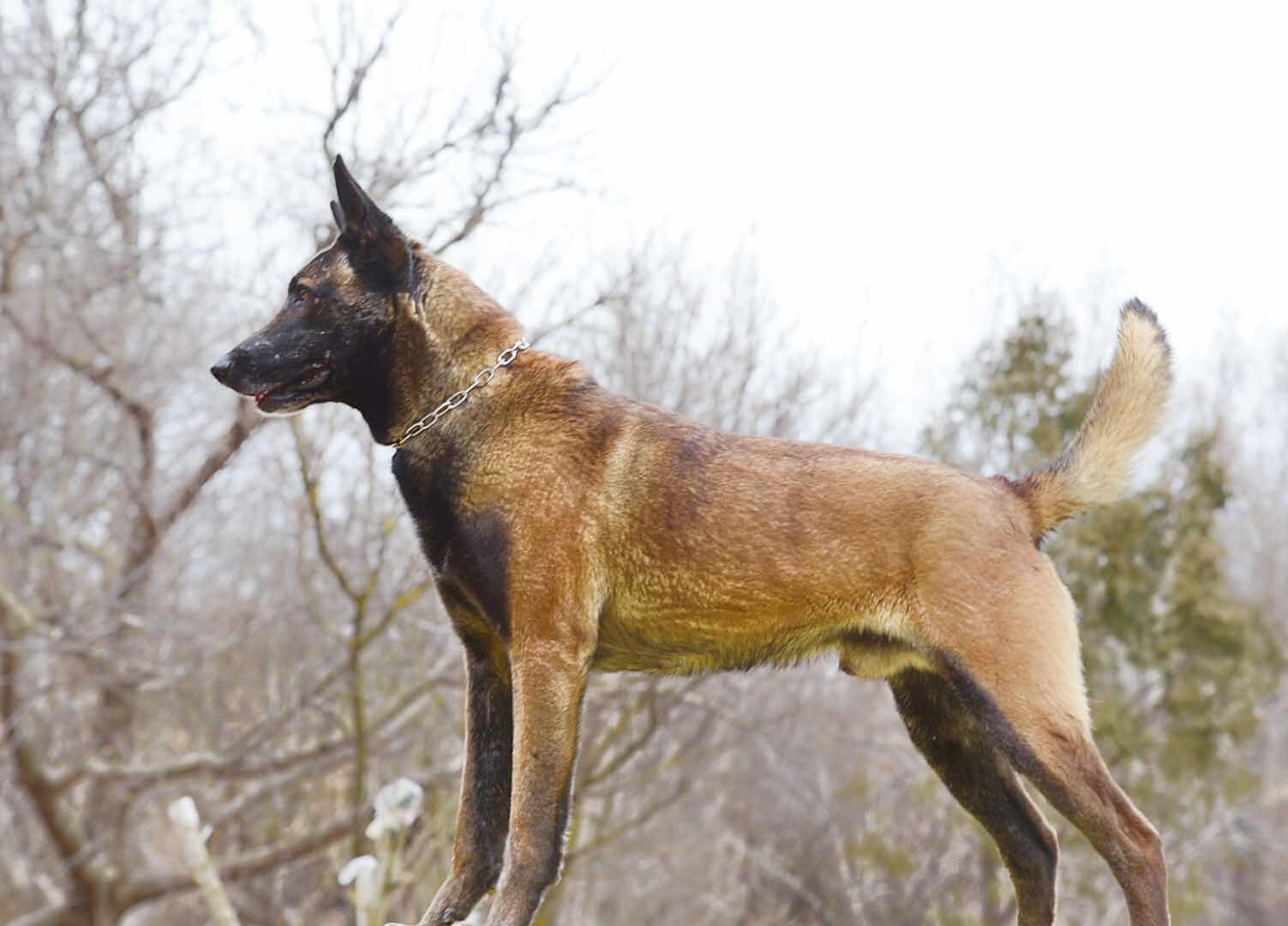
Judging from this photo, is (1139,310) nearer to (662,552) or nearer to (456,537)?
(662,552)

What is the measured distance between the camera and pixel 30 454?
16.2 meters

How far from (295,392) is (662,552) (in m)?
1.27

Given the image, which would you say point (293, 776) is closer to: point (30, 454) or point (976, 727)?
point (30, 454)

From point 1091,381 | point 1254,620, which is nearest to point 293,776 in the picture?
point 1091,381

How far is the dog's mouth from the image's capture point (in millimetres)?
4219

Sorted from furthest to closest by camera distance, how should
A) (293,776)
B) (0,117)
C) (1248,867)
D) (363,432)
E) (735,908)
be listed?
(1248,867) < (735,908) < (293,776) < (363,432) < (0,117)

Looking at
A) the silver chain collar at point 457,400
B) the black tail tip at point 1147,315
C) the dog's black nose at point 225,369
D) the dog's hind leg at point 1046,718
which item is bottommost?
the dog's hind leg at point 1046,718

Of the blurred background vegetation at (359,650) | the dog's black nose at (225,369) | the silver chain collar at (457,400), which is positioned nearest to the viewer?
the dog's black nose at (225,369)

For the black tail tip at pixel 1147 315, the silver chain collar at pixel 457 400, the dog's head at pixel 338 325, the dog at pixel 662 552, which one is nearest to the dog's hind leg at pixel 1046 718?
the dog at pixel 662 552

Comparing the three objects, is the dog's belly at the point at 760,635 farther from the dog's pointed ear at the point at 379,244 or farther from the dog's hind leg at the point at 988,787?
the dog's pointed ear at the point at 379,244

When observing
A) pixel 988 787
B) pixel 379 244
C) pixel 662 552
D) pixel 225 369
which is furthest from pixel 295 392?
pixel 988 787

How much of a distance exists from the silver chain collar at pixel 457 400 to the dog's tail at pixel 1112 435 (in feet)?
5.56

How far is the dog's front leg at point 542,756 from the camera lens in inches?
151

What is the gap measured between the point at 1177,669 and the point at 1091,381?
14.0ft
